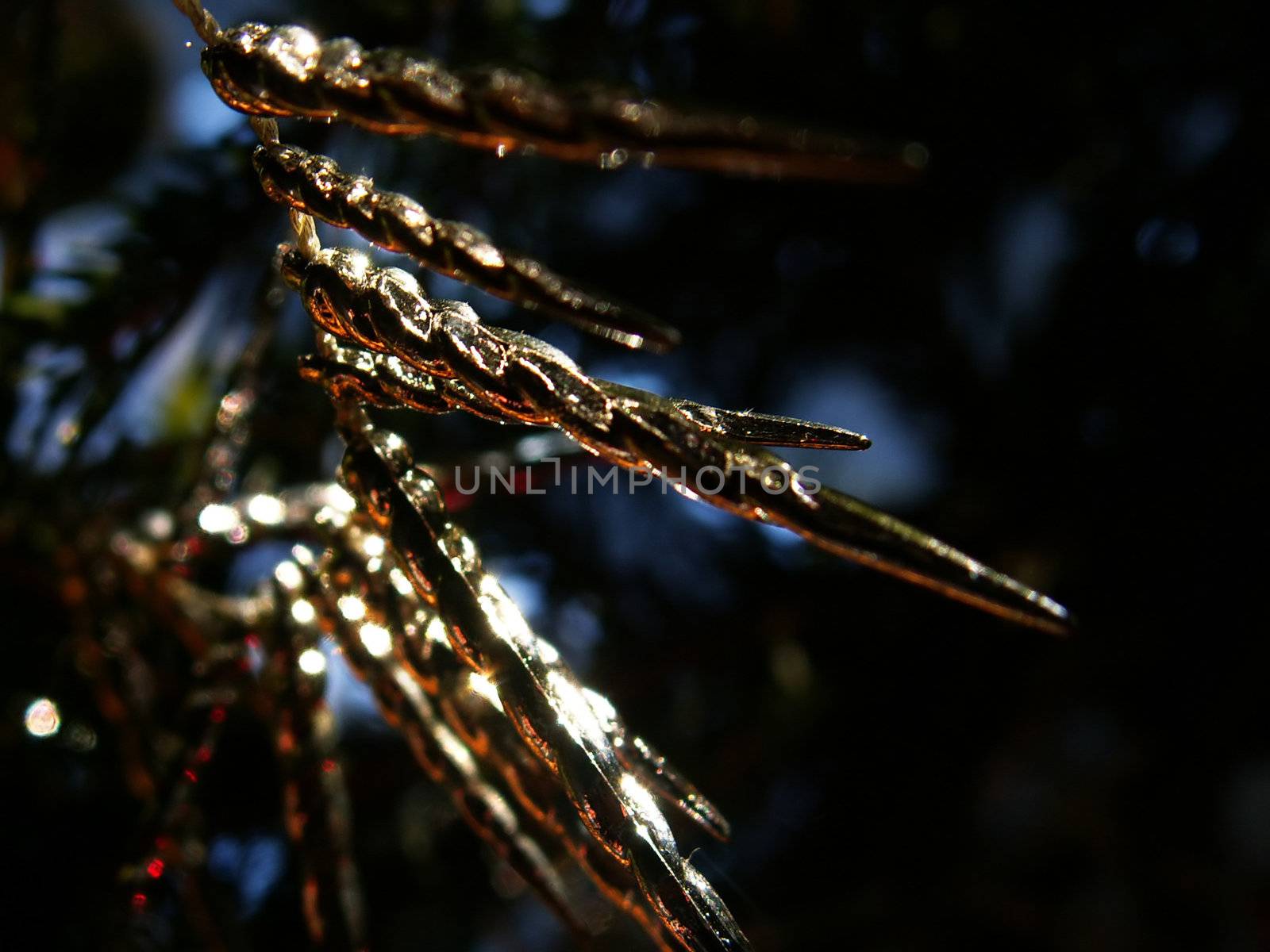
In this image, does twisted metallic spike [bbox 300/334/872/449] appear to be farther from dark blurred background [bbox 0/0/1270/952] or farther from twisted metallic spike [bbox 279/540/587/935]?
dark blurred background [bbox 0/0/1270/952]

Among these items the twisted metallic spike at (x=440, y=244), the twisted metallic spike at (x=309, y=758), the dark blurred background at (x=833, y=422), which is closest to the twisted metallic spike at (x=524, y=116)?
the twisted metallic spike at (x=440, y=244)

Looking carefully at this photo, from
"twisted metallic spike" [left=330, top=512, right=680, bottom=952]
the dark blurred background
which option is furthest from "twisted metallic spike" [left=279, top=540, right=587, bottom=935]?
the dark blurred background

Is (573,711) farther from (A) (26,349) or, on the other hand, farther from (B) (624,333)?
(A) (26,349)

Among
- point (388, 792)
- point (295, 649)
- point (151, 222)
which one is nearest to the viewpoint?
→ point (295, 649)

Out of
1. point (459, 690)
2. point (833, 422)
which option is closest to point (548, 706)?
point (459, 690)

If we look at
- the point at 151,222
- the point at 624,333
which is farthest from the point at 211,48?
the point at 151,222

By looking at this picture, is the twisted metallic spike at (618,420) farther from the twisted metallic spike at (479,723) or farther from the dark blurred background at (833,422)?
the dark blurred background at (833,422)
